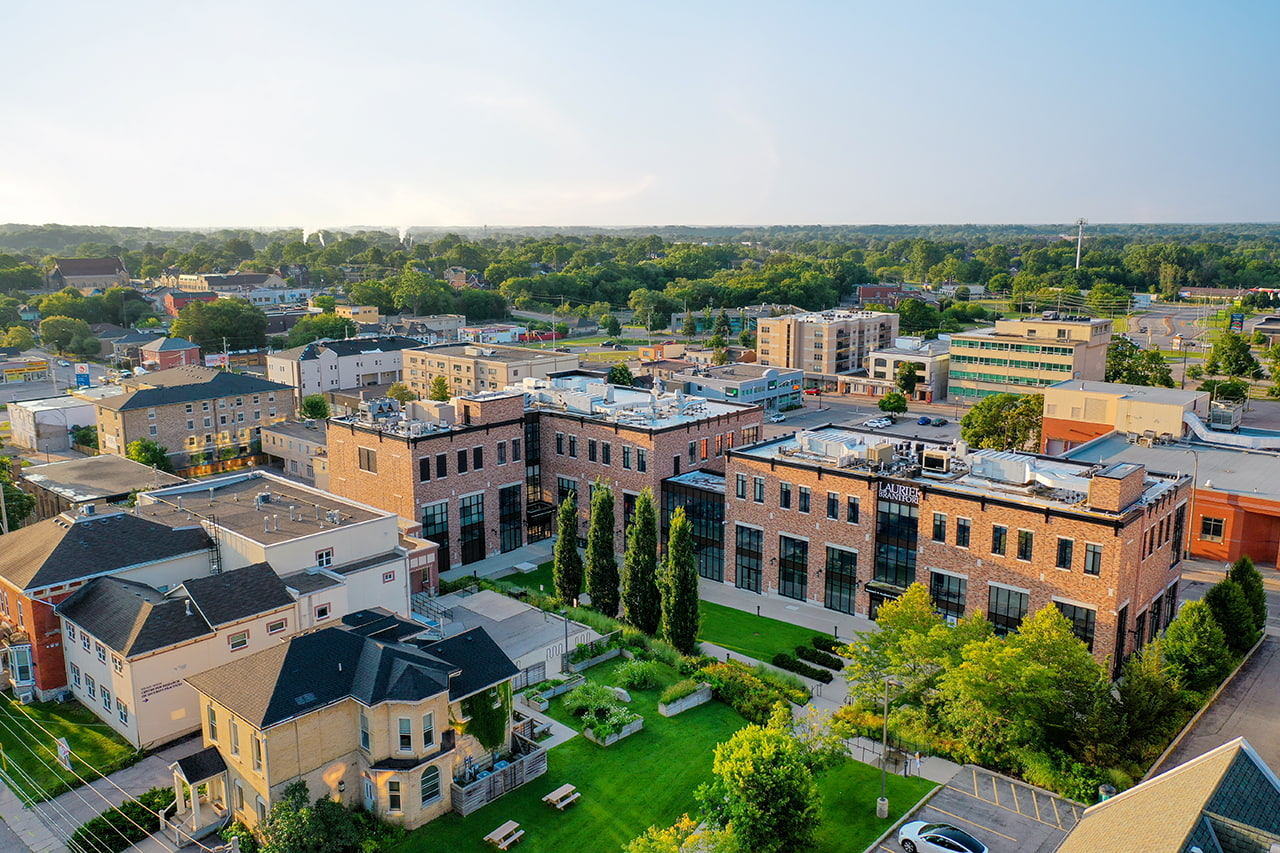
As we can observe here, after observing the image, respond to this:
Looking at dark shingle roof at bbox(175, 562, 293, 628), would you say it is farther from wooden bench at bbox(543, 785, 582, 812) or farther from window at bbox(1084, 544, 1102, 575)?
window at bbox(1084, 544, 1102, 575)

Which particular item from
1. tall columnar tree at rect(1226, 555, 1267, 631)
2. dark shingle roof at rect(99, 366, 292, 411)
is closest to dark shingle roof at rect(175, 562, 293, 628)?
tall columnar tree at rect(1226, 555, 1267, 631)

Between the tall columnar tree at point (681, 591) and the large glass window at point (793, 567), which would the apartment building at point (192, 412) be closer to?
the large glass window at point (793, 567)

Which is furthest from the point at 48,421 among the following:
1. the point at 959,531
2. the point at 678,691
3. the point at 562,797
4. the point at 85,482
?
the point at 959,531

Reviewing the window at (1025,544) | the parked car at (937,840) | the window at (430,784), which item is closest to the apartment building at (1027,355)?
the window at (1025,544)

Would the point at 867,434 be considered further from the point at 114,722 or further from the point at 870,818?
the point at 114,722

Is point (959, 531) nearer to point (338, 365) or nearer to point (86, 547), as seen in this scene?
point (86, 547)

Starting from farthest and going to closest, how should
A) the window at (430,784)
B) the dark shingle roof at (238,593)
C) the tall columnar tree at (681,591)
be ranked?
the tall columnar tree at (681,591)
the dark shingle roof at (238,593)
the window at (430,784)
